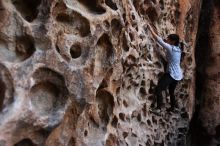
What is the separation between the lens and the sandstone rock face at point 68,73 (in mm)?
2680

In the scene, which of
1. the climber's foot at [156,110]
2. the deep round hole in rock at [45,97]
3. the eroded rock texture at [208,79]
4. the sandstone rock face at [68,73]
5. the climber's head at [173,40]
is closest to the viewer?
the sandstone rock face at [68,73]

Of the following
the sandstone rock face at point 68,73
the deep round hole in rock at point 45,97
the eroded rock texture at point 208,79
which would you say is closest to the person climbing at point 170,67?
the sandstone rock face at point 68,73

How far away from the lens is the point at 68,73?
114 inches

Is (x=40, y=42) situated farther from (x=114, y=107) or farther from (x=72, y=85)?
(x=114, y=107)

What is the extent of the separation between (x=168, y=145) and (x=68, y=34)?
2393 millimetres

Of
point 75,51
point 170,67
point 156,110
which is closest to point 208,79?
point 170,67

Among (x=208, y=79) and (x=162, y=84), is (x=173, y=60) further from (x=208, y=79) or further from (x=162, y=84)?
(x=208, y=79)

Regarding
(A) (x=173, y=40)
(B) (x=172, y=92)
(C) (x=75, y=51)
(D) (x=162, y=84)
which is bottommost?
(B) (x=172, y=92)

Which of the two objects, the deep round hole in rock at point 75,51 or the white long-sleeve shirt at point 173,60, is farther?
the white long-sleeve shirt at point 173,60

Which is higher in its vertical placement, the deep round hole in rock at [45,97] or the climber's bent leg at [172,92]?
the deep round hole in rock at [45,97]

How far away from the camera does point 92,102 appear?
3.14 metres

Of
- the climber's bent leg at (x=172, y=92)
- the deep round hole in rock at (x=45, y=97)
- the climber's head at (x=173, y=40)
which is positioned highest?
the climber's head at (x=173, y=40)

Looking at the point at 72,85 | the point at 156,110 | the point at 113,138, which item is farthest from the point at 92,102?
the point at 156,110

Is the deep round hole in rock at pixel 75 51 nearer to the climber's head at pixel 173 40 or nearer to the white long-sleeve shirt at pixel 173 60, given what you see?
the white long-sleeve shirt at pixel 173 60
